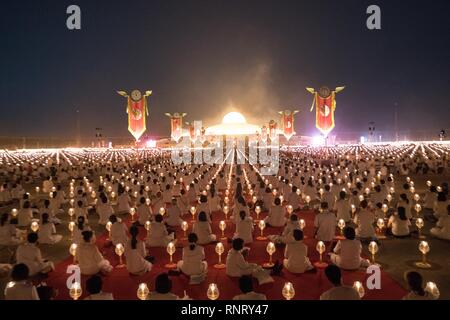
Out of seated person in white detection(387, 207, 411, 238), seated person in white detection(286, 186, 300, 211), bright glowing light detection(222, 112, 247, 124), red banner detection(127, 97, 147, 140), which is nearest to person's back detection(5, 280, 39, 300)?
seated person in white detection(387, 207, 411, 238)

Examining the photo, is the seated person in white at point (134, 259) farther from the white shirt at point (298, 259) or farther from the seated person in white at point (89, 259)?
the white shirt at point (298, 259)

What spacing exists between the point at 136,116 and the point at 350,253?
954 inches

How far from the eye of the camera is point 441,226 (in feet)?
31.6

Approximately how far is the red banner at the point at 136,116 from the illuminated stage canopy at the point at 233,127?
59014mm

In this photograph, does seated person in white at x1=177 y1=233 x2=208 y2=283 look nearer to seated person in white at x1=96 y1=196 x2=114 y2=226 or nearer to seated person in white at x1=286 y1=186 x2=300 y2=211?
seated person in white at x1=96 y1=196 x2=114 y2=226

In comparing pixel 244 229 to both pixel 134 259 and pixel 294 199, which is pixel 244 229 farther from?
pixel 294 199

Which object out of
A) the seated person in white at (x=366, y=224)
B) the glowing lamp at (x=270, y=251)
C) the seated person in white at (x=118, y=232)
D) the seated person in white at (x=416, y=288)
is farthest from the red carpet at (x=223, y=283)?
the seated person in white at (x=366, y=224)

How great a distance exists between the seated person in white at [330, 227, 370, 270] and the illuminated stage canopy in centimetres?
8059

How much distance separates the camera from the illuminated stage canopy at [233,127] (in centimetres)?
9031

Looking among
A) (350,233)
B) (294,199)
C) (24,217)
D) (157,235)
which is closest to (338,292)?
(350,233)

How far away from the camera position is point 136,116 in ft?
94.3

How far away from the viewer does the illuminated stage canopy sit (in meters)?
90.3
